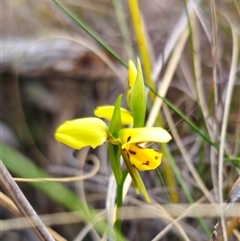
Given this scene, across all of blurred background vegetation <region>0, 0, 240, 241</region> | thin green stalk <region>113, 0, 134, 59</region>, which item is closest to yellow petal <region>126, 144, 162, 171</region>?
blurred background vegetation <region>0, 0, 240, 241</region>

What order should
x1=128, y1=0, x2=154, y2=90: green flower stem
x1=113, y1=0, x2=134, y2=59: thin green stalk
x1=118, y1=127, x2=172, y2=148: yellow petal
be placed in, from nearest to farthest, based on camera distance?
x1=118, y1=127, x2=172, y2=148: yellow petal, x1=128, y1=0, x2=154, y2=90: green flower stem, x1=113, y1=0, x2=134, y2=59: thin green stalk

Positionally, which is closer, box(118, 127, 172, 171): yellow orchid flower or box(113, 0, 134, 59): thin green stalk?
box(118, 127, 172, 171): yellow orchid flower

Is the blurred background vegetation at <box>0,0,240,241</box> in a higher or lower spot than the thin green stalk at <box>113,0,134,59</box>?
lower

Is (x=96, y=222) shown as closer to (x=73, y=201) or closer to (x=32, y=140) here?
(x=73, y=201)

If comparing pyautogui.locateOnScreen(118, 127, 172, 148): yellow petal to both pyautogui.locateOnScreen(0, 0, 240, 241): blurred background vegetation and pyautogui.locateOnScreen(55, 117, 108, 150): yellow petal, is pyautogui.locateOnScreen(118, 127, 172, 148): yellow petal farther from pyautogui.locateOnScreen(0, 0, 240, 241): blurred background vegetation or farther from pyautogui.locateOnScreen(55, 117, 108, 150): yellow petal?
pyautogui.locateOnScreen(0, 0, 240, 241): blurred background vegetation

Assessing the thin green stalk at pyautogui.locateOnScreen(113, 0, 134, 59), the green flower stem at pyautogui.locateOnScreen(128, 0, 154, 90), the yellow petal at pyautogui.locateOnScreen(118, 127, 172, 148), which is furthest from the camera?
the thin green stalk at pyautogui.locateOnScreen(113, 0, 134, 59)

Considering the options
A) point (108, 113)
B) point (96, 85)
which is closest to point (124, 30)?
point (96, 85)

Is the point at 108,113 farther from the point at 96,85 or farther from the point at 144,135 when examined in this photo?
the point at 96,85
